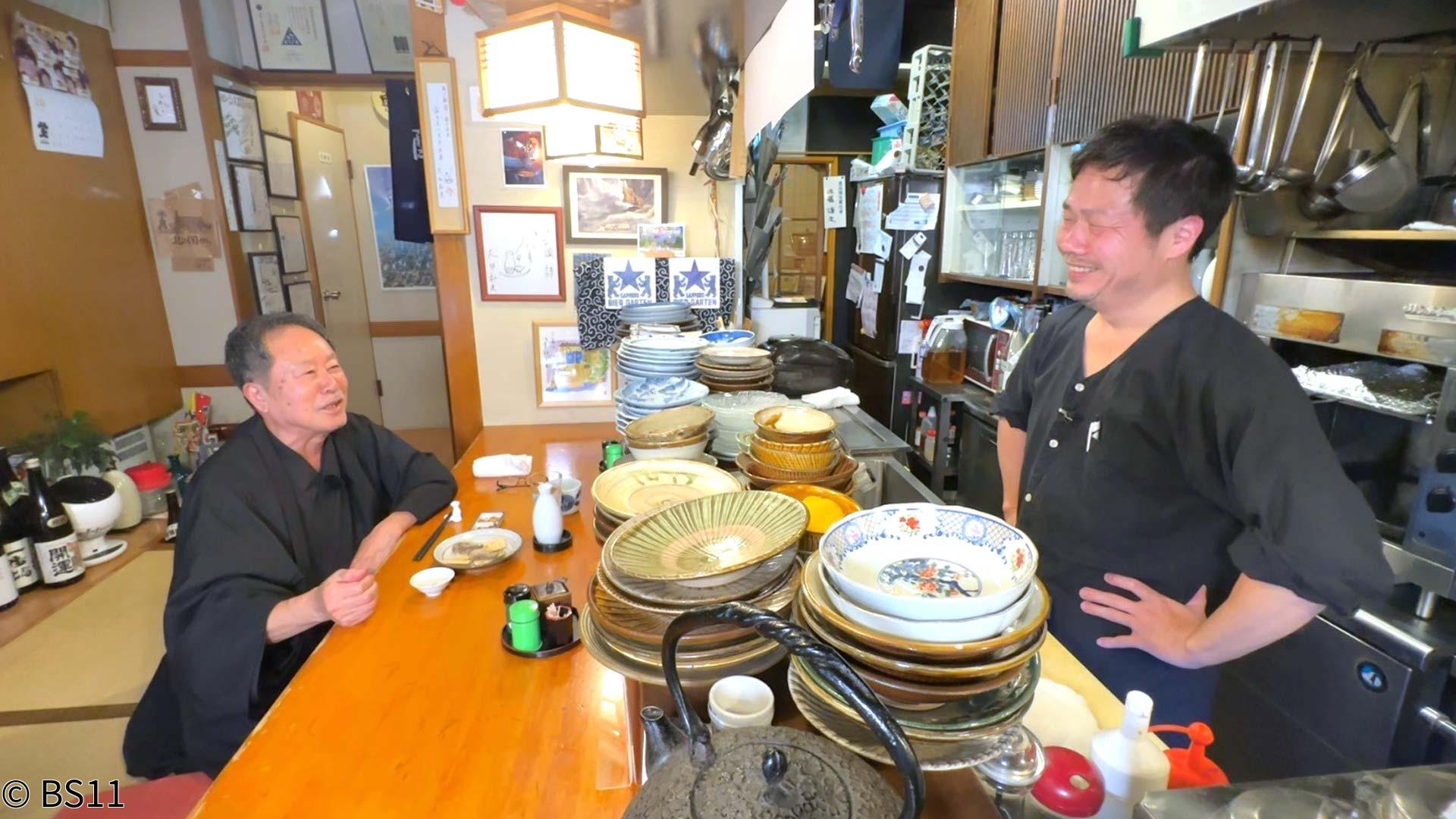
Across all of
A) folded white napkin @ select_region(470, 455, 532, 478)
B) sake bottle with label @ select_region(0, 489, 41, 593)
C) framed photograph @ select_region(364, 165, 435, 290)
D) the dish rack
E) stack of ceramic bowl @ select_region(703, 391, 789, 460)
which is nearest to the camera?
stack of ceramic bowl @ select_region(703, 391, 789, 460)

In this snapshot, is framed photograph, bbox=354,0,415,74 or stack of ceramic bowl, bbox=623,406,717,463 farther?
framed photograph, bbox=354,0,415,74

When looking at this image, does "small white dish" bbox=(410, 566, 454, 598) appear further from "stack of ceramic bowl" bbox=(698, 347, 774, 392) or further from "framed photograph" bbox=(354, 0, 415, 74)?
"framed photograph" bbox=(354, 0, 415, 74)

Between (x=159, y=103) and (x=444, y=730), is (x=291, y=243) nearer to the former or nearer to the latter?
(x=159, y=103)

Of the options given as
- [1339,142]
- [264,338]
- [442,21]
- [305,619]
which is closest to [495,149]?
[442,21]

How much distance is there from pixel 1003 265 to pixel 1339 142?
154cm

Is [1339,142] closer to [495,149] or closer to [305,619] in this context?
[495,149]

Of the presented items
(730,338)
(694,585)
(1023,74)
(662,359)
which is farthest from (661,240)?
(694,585)

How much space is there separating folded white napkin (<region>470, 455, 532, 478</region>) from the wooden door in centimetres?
309

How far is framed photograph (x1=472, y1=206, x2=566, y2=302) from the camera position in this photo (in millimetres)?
2488

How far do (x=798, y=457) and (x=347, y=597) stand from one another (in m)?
0.96

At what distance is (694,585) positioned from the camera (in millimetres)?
816

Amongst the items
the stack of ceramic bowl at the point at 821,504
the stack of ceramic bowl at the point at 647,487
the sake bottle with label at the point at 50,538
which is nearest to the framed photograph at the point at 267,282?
the sake bottle with label at the point at 50,538

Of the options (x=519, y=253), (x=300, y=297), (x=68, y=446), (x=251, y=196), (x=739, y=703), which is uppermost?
(x=251, y=196)

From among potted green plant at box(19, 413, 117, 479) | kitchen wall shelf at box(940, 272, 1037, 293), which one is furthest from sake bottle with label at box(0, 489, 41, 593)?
kitchen wall shelf at box(940, 272, 1037, 293)
